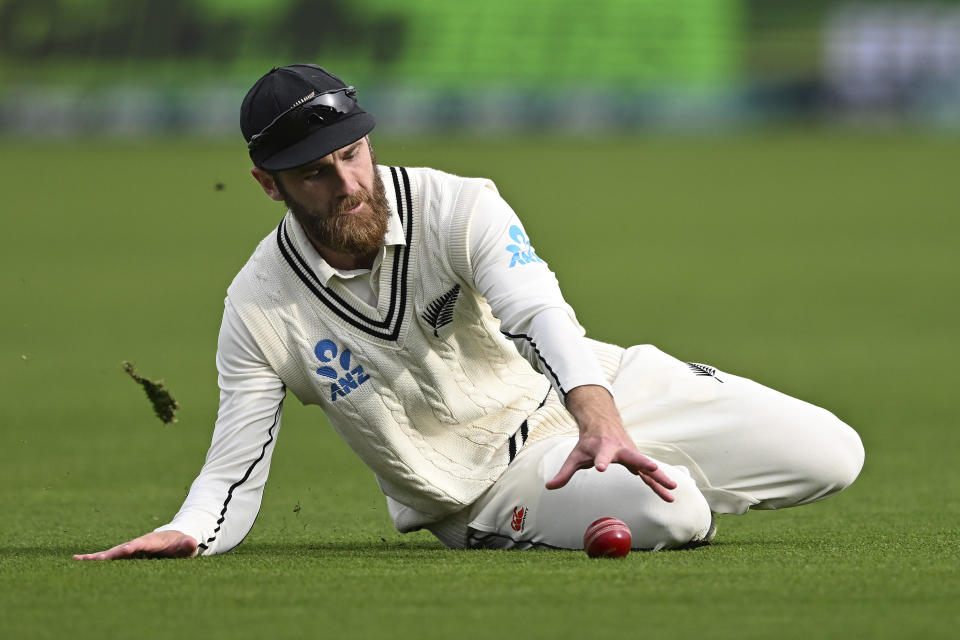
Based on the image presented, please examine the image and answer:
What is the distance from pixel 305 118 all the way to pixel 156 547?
122 cm

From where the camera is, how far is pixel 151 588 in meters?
3.96

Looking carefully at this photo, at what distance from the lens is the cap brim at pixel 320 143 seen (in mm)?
4340

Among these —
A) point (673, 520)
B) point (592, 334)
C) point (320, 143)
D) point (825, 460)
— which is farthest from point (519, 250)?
point (592, 334)

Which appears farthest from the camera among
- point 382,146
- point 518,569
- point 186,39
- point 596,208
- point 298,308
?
point 186,39

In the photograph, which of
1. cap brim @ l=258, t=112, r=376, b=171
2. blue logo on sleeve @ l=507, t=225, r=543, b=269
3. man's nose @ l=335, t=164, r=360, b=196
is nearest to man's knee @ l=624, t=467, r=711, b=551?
blue logo on sleeve @ l=507, t=225, r=543, b=269

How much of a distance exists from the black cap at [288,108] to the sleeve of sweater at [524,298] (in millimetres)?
419

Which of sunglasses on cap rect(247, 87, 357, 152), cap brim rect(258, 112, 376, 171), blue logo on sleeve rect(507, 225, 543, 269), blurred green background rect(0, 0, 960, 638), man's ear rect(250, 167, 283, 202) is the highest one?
sunglasses on cap rect(247, 87, 357, 152)

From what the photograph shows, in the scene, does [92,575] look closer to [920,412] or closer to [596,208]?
[920,412]

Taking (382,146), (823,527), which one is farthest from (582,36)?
(823,527)

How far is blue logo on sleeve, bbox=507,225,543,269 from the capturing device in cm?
435

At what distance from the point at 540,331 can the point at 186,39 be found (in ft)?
112

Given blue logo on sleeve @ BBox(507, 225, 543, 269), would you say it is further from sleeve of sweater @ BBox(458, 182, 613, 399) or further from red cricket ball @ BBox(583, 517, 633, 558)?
red cricket ball @ BBox(583, 517, 633, 558)

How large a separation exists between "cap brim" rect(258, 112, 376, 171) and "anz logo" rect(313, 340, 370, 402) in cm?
55

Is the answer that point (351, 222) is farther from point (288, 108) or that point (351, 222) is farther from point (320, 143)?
point (288, 108)
